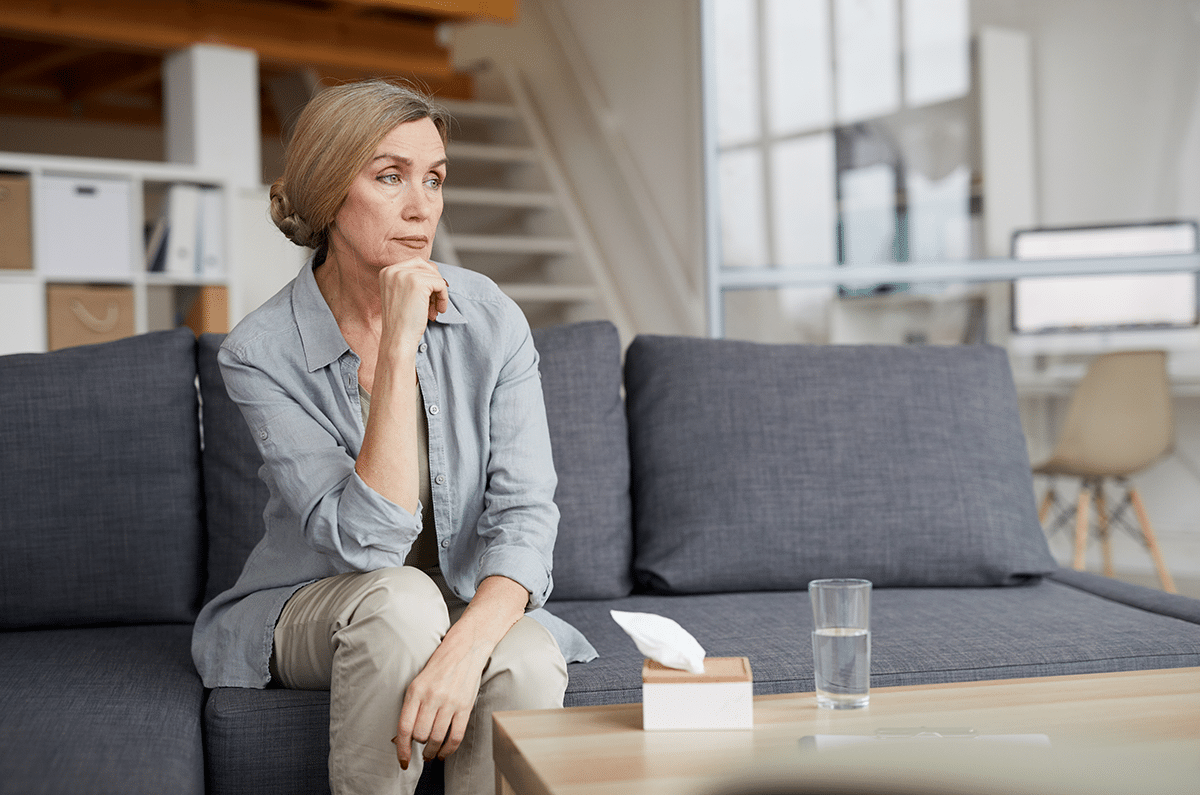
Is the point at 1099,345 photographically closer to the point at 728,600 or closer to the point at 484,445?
the point at 728,600

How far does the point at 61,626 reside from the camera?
1.76 m

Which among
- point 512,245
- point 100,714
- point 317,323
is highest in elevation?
point 512,245

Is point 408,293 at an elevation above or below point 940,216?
below

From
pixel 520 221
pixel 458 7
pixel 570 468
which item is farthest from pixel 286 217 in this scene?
pixel 520 221

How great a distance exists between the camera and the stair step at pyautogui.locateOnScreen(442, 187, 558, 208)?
18.5 ft

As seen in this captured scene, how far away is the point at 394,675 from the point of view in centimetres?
121

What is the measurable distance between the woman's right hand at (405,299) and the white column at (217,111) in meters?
3.58

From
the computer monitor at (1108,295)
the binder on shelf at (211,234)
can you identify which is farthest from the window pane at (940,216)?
the binder on shelf at (211,234)

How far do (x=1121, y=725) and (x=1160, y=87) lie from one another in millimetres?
3348

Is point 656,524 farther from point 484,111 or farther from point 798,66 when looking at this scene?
point 484,111

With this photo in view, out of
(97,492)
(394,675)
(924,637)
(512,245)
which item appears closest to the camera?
(394,675)

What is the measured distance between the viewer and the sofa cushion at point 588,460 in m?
1.87

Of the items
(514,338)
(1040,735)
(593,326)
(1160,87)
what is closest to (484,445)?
(514,338)

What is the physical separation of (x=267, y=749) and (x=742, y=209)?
3.01m
